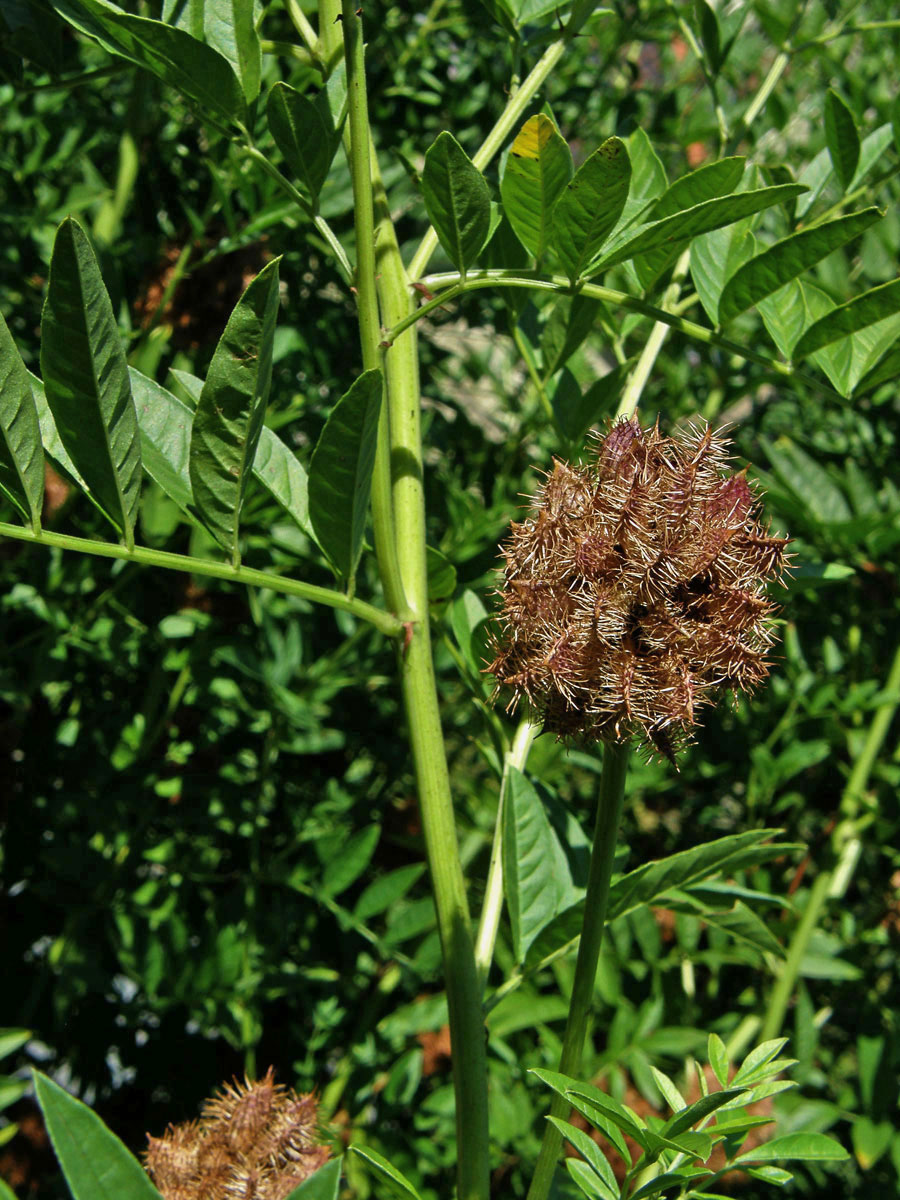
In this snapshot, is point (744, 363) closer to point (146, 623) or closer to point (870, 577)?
point (870, 577)

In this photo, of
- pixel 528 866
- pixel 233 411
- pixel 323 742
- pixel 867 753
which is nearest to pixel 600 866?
pixel 528 866

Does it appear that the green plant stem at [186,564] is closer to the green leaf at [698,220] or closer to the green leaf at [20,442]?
the green leaf at [20,442]

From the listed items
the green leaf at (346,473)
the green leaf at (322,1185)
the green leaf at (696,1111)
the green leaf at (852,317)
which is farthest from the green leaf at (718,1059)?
the green leaf at (852,317)

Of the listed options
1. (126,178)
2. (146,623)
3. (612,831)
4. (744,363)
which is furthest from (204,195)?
(612,831)

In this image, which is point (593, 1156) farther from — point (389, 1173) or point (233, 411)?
point (233, 411)

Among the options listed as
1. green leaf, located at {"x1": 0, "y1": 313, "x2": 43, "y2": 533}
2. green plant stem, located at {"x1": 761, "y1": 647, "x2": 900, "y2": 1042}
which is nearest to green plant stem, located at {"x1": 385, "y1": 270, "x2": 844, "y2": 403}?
green leaf, located at {"x1": 0, "y1": 313, "x2": 43, "y2": 533}
